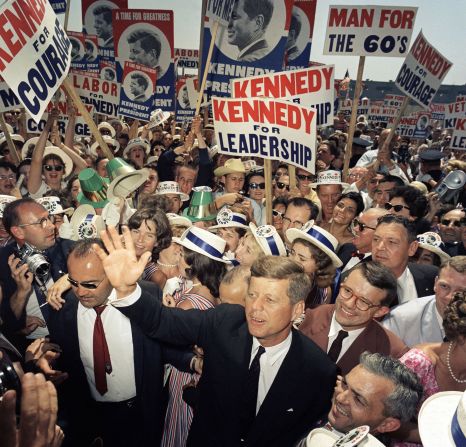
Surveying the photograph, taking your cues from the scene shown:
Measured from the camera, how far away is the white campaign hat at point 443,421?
1.72 meters

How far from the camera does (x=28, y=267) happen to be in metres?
3.81

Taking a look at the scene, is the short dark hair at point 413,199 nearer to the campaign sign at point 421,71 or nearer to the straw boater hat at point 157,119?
the campaign sign at point 421,71

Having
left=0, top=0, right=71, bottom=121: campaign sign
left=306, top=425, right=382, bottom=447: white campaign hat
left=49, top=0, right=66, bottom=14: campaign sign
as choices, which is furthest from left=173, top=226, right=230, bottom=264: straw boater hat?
left=49, top=0, right=66, bottom=14: campaign sign

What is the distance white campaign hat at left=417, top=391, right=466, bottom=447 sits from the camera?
1.72 meters

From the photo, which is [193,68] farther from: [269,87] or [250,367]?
[250,367]

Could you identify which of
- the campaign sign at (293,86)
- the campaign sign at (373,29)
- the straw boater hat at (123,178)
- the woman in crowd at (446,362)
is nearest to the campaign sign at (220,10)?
the campaign sign at (373,29)

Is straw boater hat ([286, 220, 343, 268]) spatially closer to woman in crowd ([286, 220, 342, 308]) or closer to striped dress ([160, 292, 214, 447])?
woman in crowd ([286, 220, 342, 308])

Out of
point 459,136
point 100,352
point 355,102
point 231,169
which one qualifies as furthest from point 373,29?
point 100,352

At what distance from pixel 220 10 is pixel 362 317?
634 cm

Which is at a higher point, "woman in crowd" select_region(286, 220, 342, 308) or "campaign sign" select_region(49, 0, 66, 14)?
"campaign sign" select_region(49, 0, 66, 14)

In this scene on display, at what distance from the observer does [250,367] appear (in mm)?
2789

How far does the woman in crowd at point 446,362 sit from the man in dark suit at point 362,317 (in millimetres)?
362

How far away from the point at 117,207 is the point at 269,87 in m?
Answer: 2.26

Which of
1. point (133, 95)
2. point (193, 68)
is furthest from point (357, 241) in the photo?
point (193, 68)
